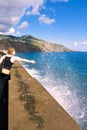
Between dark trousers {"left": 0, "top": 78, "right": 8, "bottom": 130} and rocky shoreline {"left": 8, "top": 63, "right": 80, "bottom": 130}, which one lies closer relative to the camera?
rocky shoreline {"left": 8, "top": 63, "right": 80, "bottom": 130}

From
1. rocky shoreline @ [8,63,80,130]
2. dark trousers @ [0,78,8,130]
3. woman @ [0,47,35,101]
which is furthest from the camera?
woman @ [0,47,35,101]

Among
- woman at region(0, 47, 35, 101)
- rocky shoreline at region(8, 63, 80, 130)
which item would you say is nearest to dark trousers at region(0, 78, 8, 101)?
woman at region(0, 47, 35, 101)

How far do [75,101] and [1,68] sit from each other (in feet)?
56.7

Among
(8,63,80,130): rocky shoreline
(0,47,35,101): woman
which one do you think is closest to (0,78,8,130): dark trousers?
(0,47,35,101): woman

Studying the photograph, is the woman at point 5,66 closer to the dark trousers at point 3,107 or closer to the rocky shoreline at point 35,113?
the dark trousers at point 3,107

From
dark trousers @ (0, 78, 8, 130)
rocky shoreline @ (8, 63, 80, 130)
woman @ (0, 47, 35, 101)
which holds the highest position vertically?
woman @ (0, 47, 35, 101)

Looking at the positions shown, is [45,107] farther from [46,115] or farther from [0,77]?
[0,77]

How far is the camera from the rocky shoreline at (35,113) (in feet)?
13.2

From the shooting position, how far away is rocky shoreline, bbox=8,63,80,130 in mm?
4023

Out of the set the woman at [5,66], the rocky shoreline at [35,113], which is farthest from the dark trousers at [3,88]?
the rocky shoreline at [35,113]

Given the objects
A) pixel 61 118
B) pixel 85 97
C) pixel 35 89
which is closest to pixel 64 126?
pixel 61 118

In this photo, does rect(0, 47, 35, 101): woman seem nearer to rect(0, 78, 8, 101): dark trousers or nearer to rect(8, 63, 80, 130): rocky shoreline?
rect(0, 78, 8, 101): dark trousers

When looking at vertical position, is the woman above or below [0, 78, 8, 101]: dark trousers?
above

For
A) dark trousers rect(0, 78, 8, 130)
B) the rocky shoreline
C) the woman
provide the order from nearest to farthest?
the rocky shoreline, dark trousers rect(0, 78, 8, 130), the woman
